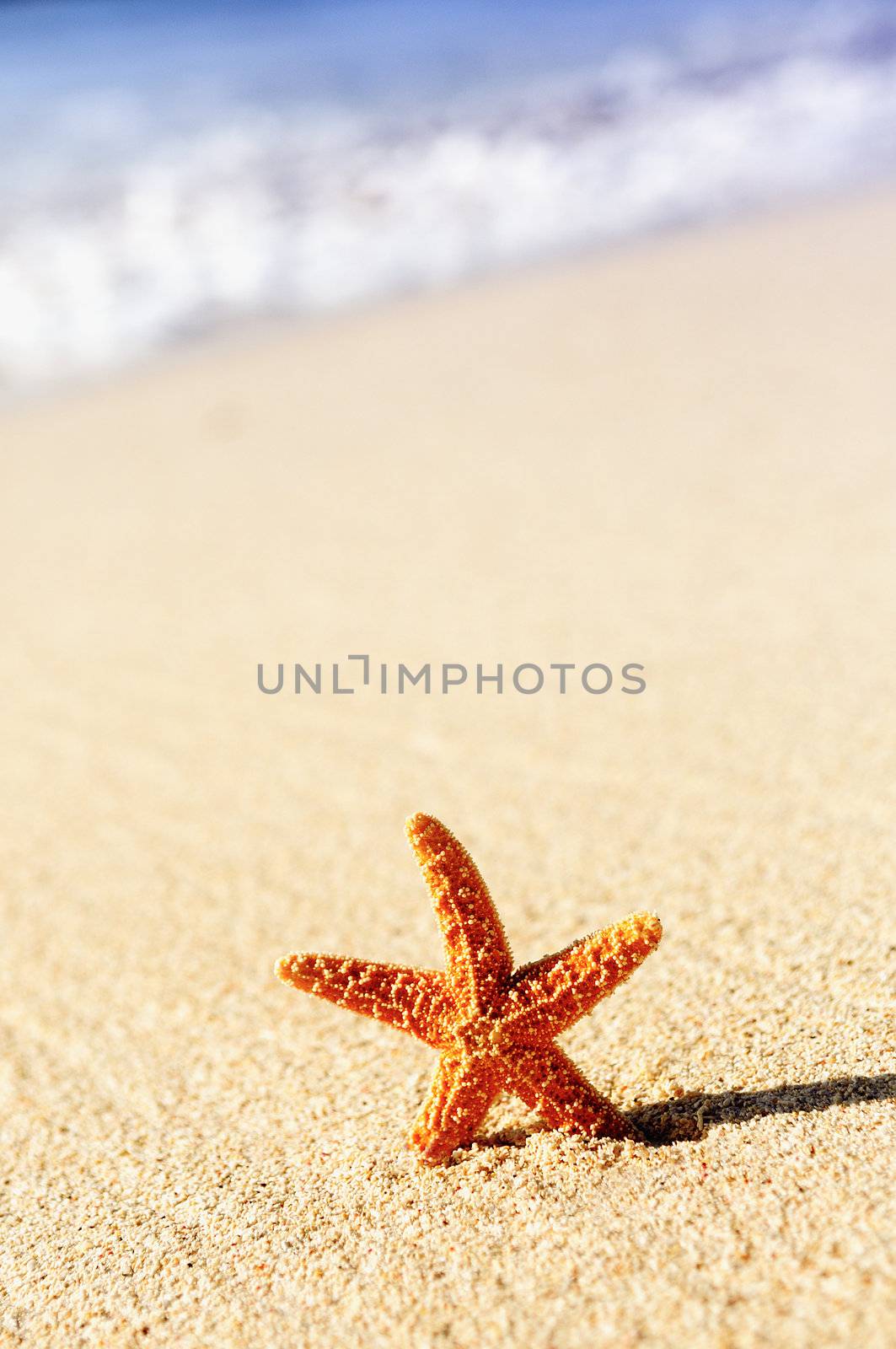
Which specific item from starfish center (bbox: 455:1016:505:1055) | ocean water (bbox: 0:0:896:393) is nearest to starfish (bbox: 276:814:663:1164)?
starfish center (bbox: 455:1016:505:1055)

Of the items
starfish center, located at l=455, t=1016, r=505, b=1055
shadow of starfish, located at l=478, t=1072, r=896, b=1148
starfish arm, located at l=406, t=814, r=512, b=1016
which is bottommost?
shadow of starfish, located at l=478, t=1072, r=896, b=1148

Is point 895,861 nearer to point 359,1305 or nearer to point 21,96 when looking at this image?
point 359,1305

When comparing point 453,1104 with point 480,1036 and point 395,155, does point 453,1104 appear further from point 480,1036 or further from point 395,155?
point 395,155

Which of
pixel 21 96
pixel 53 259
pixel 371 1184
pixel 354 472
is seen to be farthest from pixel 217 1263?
pixel 21 96

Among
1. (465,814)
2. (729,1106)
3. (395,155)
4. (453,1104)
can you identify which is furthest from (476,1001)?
Result: (395,155)

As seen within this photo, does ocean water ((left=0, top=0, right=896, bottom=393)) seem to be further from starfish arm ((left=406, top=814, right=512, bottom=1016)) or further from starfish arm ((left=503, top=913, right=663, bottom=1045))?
starfish arm ((left=503, top=913, right=663, bottom=1045))

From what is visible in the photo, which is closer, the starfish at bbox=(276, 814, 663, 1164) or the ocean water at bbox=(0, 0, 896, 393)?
the starfish at bbox=(276, 814, 663, 1164)

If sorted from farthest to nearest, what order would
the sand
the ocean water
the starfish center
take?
1. the ocean water
2. the starfish center
3. the sand
